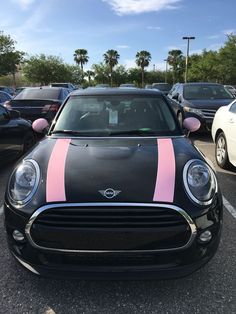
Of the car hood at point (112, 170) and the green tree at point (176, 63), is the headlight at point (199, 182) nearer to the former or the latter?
the car hood at point (112, 170)

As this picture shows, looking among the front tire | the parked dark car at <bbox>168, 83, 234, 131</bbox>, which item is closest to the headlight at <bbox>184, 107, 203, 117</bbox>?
the parked dark car at <bbox>168, 83, 234, 131</bbox>

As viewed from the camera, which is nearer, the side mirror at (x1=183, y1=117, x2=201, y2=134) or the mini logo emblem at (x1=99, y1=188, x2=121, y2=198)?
the mini logo emblem at (x1=99, y1=188, x2=121, y2=198)

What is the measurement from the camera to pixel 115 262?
280 centimetres

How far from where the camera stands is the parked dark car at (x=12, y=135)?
684 centimetres

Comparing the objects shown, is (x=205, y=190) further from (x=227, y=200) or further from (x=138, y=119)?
(x=227, y=200)

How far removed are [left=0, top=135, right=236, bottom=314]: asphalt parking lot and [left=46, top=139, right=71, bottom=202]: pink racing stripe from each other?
2.30ft

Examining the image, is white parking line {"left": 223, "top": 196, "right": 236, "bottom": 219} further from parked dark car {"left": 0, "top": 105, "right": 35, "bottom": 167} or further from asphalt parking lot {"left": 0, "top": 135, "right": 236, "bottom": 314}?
parked dark car {"left": 0, "top": 105, "right": 35, "bottom": 167}

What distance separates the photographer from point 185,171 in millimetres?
3137

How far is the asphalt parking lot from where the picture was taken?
2.87 metres

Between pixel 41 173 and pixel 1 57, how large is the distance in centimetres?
3898

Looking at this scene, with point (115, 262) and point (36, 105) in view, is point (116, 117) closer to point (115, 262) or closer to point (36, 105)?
point (115, 262)

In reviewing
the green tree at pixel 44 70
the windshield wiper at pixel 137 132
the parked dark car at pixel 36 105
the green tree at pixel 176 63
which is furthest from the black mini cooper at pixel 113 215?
the green tree at pixel 176 63

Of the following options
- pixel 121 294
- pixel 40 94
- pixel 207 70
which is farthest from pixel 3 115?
pixel 207 70

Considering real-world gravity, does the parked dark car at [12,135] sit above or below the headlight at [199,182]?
below
